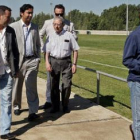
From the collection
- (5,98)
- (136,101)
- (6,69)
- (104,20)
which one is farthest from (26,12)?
(104,20)

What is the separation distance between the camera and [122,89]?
373 inches

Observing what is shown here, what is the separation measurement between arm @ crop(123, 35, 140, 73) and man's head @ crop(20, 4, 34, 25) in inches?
95.6

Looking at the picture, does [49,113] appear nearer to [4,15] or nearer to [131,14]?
[4,15]

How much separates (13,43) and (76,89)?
4274 millimetres

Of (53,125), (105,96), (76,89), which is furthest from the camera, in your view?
(76,89)

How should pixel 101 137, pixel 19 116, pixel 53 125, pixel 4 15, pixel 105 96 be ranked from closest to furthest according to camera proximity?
pixel 4 15, pixel 101 137, pixel 53 125, pixel 19 116, pixel 105 96

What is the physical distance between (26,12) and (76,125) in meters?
2.03

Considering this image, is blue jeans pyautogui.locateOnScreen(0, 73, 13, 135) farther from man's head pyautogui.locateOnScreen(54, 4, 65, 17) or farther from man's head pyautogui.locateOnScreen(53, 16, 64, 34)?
man's head pyautogui.locateOnScreen(54, 4, 65, 17)

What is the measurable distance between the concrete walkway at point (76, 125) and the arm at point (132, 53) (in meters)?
1.65

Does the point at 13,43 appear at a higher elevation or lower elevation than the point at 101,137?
higher

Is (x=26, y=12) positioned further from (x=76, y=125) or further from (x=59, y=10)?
(x=76, y=125)

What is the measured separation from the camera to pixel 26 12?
18.8ft

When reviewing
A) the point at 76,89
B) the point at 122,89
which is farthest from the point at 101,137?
the point at 122,89

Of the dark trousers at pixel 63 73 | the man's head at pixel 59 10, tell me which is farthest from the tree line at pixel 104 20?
the dark trousers at pixel 63 73
